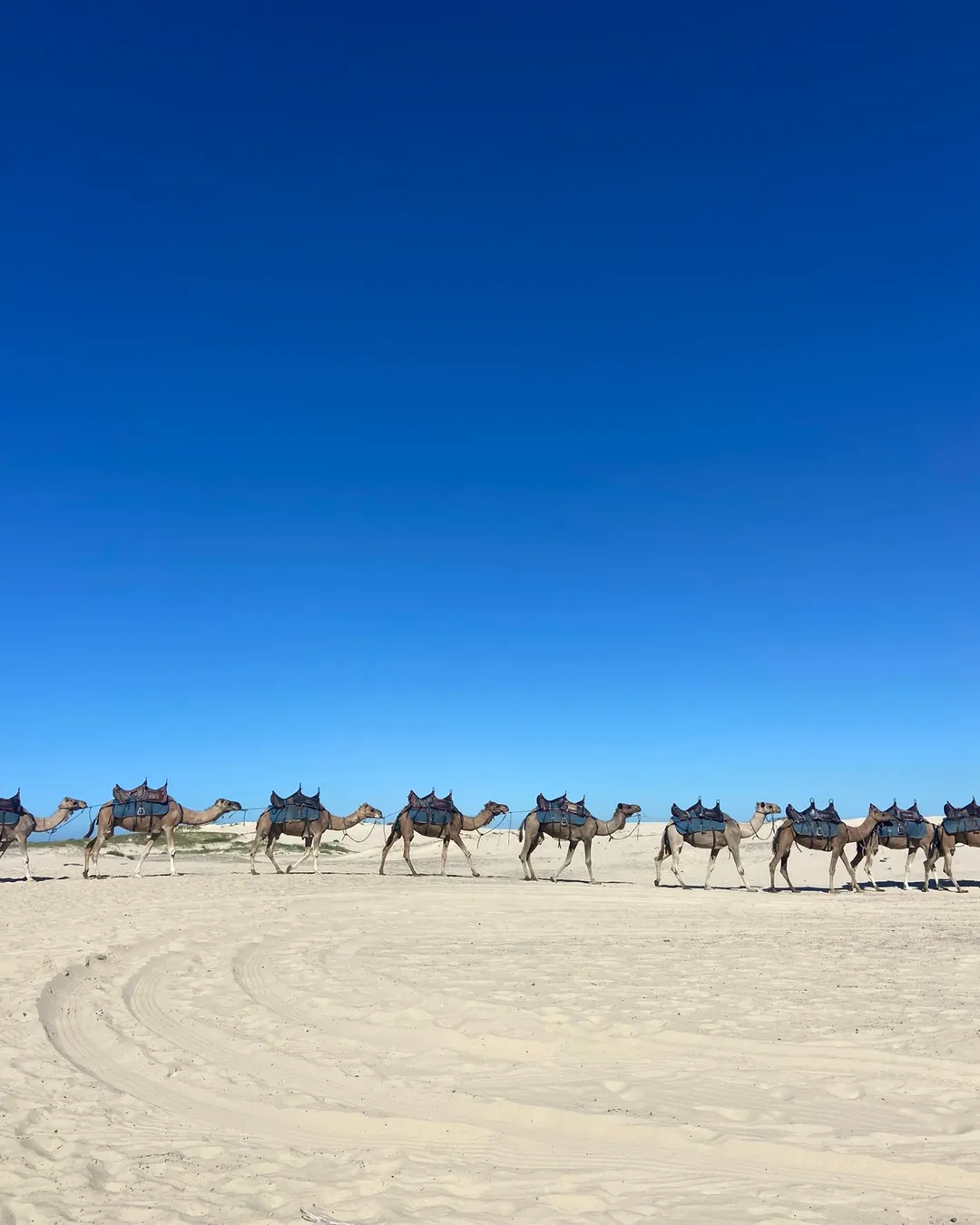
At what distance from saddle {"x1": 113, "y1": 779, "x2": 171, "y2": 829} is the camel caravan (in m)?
0.03

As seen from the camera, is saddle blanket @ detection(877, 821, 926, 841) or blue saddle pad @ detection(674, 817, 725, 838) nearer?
blue saddle pad @ detection(674, 817, 725, 838)

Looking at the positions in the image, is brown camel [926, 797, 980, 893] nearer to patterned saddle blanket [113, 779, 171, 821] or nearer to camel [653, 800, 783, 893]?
camel [653, 800, 783, 893]

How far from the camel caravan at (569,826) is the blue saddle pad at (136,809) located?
3 cm

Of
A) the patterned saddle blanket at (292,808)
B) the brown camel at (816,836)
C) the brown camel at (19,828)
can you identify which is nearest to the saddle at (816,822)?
the brown camel at (816,836)

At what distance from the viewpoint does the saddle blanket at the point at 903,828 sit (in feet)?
87.0

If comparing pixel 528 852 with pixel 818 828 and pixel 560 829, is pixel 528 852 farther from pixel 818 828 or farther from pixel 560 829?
pixel 818 828

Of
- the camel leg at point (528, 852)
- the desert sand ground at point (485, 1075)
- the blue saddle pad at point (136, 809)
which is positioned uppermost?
the blue saddle pad at point (136, 809)

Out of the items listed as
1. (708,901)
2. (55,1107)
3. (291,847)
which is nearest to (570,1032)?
(55,1107)

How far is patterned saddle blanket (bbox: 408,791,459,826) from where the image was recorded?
28.7 metres

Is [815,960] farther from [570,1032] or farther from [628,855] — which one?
[628,855]

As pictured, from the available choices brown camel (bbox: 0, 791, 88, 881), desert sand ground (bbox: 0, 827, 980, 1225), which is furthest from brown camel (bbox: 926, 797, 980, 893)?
brown camel (bbox: 0, 791, 88, 881)

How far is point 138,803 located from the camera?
27109 mm

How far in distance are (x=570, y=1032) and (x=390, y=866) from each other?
26796 mm

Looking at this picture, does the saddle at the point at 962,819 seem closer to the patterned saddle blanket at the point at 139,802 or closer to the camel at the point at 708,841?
the camel at the point at 708,841
